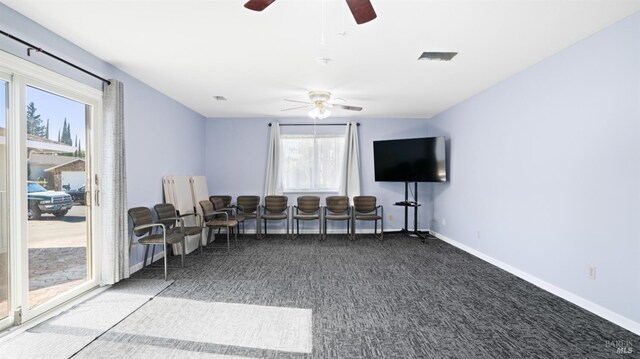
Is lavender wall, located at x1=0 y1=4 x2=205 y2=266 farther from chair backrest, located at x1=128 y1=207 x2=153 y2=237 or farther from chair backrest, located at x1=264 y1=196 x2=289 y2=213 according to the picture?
chair backrest, located at x1=264 y1=196 x2=289 y2=213

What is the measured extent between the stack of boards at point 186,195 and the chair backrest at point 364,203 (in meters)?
3.01

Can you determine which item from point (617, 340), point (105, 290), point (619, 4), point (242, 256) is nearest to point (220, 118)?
point (242, 256)

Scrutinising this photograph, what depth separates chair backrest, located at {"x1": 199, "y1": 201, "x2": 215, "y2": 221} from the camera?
504 centimetres

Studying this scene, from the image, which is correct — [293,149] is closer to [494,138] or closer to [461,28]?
[494,138]

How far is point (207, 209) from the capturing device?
5168 mm

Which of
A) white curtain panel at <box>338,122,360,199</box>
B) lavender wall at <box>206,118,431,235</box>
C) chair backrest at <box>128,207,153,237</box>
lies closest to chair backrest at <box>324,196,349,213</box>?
white curtain panel at <box>338,122,360,199</box>

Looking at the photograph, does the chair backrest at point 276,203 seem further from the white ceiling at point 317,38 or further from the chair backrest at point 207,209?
the white ceiling at point 317,38

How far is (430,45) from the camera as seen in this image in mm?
2932

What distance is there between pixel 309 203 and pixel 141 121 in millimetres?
3263

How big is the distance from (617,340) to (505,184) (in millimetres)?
2103

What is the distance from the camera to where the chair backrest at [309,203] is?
19.6 feet

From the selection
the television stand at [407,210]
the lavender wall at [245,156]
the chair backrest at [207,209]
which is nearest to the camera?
the chair backrest at [207,209]

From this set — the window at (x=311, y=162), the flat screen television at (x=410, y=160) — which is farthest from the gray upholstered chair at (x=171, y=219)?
the flat screen television at (x=410, y=160)

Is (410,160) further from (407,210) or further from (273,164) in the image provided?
(273,164)
